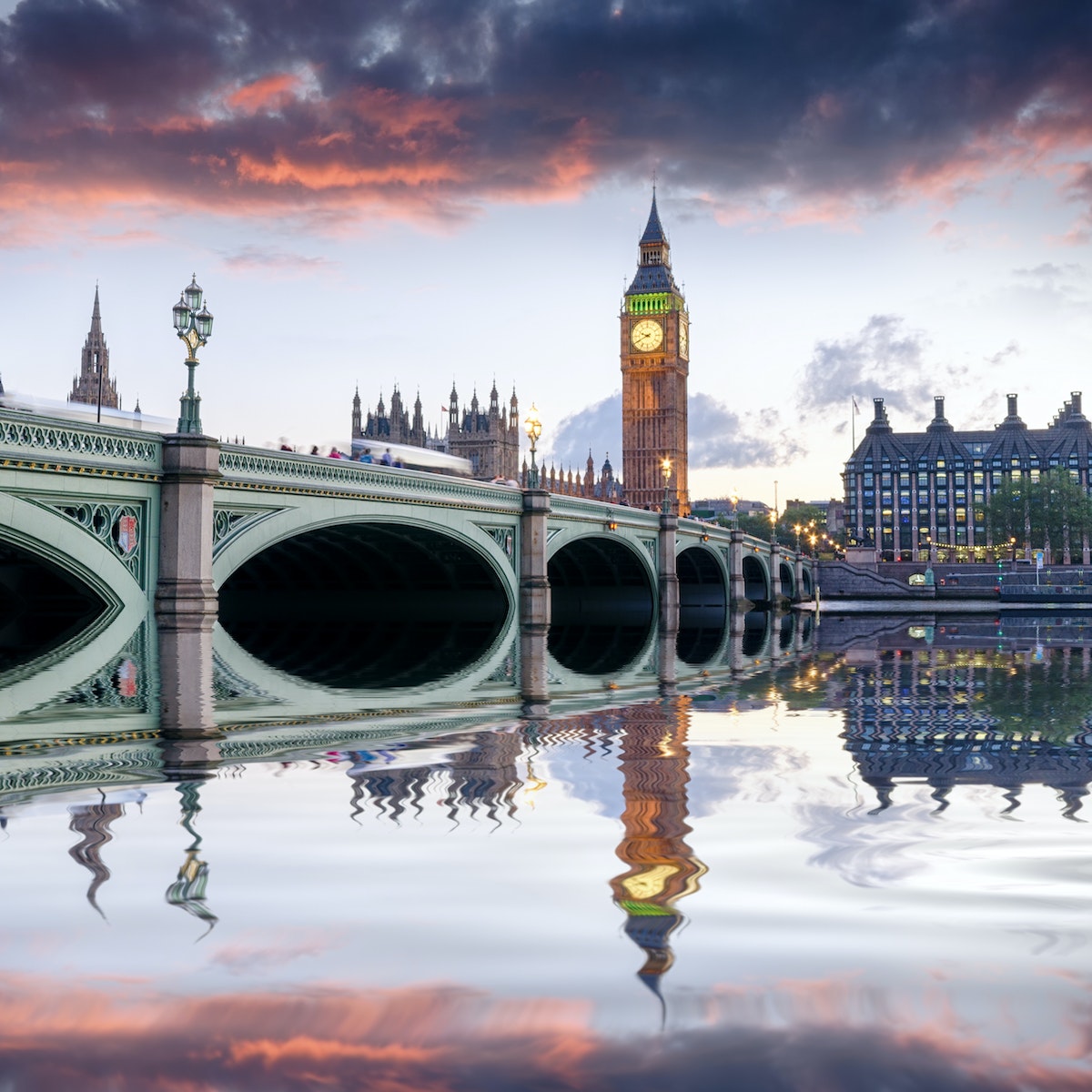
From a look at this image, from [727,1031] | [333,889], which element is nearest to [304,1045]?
[727,1031]

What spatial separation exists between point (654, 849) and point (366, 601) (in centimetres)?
4602

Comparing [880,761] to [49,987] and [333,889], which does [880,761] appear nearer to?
[333,889]

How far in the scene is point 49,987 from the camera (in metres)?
3.99

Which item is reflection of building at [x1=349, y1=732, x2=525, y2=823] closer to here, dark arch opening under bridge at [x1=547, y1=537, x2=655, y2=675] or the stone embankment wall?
dark arch opening under bridge at [x1=547, y1=537, x2=655, y2=675]

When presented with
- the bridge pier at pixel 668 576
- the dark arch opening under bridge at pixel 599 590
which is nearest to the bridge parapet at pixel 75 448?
the dark arch opening under bridge at pixel 599 590

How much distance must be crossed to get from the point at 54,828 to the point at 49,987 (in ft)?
9.07

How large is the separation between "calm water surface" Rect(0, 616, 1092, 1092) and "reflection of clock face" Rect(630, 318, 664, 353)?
18504 cm


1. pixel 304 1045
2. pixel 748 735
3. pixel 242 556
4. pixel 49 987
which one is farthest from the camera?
pixel 242 556

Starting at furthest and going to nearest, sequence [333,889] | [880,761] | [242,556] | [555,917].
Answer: [242,556]
[880,761]
[333,889]
[555,917]

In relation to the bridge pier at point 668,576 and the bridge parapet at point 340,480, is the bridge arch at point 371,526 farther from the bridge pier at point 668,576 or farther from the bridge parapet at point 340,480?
the bridge pier at point 668,576

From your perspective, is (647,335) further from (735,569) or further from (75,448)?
(75,448)

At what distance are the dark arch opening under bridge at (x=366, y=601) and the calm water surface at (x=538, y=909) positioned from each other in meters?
13.5

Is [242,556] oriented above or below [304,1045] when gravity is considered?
above

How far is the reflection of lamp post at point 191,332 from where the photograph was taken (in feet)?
80.8
